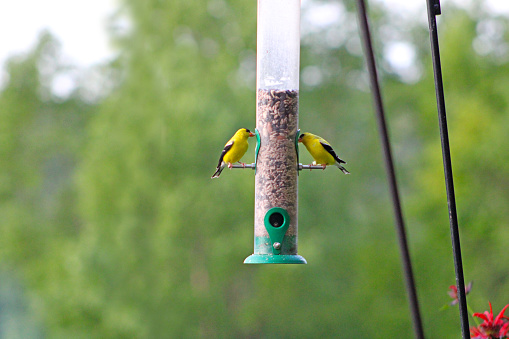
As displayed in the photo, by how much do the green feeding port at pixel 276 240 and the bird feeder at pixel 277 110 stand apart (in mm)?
18

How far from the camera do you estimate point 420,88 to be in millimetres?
17562

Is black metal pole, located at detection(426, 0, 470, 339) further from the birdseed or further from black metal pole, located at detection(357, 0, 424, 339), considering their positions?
the birdseed

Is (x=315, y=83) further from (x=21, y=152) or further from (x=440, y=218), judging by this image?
(x=21, y=152)

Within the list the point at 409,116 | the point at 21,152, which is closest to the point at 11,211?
the point at 21,152

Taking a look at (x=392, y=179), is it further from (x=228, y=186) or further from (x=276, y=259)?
(x=228, y=186)

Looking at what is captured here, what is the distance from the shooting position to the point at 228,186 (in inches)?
619

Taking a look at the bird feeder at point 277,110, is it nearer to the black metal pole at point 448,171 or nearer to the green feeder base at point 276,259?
the green feeder base at point 276,259

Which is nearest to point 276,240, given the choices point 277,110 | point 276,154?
point 276,154

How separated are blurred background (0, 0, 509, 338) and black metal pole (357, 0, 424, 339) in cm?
1255

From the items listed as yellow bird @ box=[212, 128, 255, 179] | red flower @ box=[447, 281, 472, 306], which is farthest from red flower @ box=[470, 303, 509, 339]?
yellow bird @ box=[212, 128, 255, 179]

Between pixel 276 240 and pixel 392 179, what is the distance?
2.14 m

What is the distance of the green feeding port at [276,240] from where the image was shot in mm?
3379

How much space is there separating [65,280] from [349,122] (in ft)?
24.8

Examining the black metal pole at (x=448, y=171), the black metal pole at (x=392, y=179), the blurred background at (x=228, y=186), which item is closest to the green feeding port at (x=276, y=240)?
the black metal pole at (x=448, y=171)
